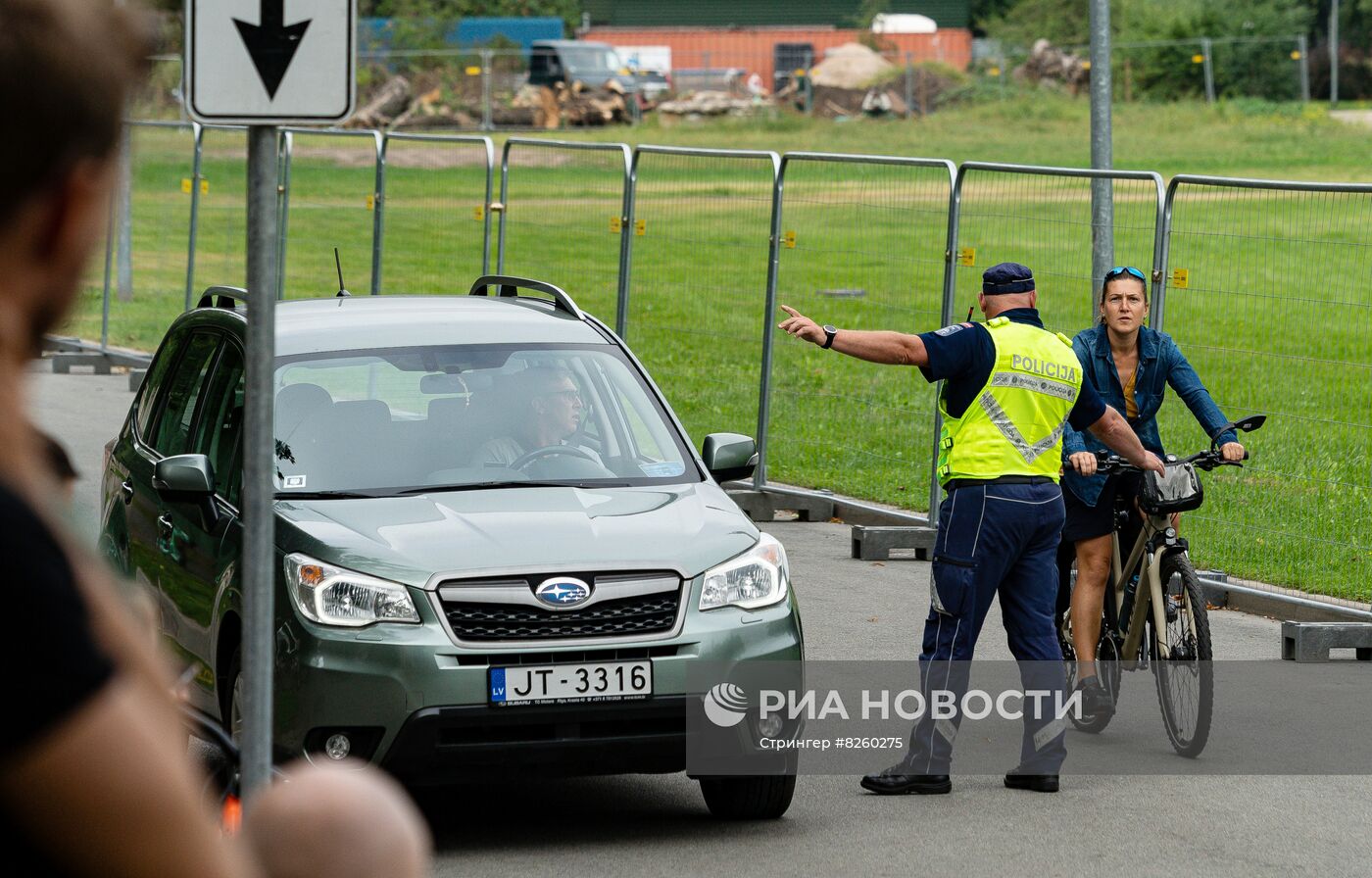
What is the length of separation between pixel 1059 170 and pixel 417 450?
5724 millimetres

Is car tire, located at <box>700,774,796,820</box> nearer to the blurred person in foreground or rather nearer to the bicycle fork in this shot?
the bicycle fork

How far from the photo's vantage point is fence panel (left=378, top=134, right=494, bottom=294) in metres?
18.5

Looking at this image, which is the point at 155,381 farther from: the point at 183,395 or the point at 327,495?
the point at 327,495

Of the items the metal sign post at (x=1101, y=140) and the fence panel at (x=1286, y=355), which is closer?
the fence panel at (x=1286, y=355)

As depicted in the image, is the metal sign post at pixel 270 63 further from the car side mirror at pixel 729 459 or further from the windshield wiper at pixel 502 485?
the car side mirror at pixel 729 459

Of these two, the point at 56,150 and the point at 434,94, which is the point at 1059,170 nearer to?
the point at 56,150

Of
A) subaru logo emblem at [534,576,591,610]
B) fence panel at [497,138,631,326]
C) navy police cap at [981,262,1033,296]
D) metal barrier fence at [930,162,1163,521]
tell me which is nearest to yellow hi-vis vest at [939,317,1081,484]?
navy police cap at [981,262,1033,296]

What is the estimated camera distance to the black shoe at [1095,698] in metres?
8.45

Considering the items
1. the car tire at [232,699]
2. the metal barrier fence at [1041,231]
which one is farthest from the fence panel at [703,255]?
the car tire at [232,699]

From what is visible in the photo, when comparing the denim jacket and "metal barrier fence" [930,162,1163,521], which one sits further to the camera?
"metal barrier fence" [930,162,1163,521]

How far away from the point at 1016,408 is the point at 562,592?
6.32ft

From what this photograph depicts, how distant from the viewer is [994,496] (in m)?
7.35

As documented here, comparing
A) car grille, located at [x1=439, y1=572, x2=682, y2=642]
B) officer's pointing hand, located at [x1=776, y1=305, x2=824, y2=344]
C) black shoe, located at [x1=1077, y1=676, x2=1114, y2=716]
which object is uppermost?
officer's pointing hand, located at [x1=776, y1=305, x2=824, y2=344]

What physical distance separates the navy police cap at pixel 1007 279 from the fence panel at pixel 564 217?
8604mm
